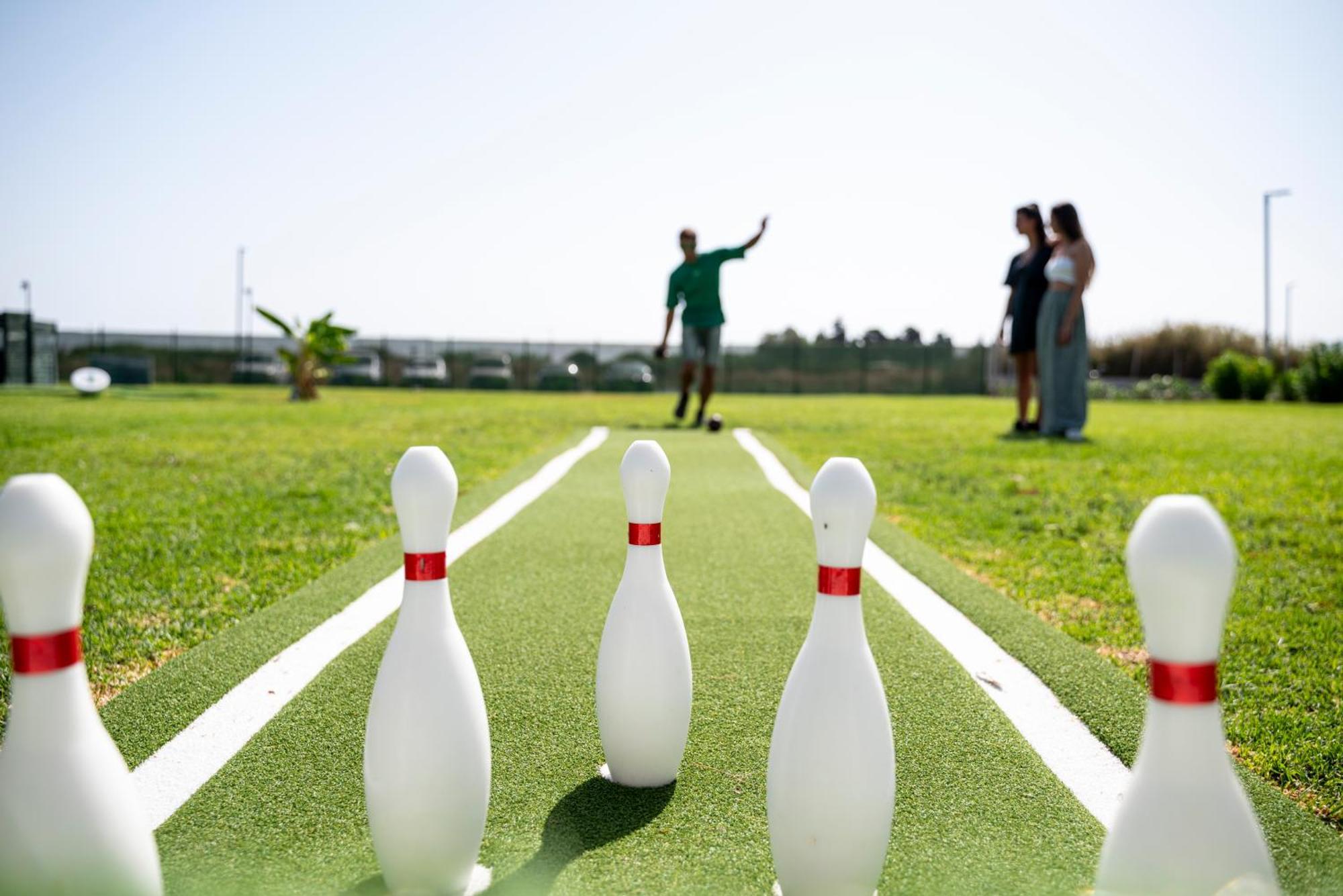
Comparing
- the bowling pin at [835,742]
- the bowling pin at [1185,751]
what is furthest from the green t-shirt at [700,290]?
the bowling pin at [1185,751]

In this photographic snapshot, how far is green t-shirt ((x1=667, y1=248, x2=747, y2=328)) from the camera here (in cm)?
1152

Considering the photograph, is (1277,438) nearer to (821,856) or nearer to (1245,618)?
(1245,618)

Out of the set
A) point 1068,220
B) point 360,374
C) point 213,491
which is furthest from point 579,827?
point 360,374

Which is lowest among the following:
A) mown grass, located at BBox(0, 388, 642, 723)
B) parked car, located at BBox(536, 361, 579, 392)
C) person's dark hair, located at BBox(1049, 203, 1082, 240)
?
mown grass, located at BBox(0, 388, 642, 723)

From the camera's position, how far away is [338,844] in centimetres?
198

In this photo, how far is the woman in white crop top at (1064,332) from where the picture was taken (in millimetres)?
10328

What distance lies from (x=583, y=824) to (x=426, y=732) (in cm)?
48

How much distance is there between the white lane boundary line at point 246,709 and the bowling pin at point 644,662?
911 millimetres

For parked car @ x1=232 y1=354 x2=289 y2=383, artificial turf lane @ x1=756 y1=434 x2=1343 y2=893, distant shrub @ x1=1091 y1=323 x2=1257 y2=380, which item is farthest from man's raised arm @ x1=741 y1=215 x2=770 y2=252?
distant shrub @ x1=1091 y1=323 x2=1257 y2=380

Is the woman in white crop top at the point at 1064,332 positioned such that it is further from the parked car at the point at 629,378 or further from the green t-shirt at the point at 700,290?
the parked car at the point at 629,378

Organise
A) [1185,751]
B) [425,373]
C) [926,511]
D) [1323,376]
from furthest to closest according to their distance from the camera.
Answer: [425,373] → [1323,376] → [926,511] → [1185,751]

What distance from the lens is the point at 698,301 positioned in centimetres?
1168

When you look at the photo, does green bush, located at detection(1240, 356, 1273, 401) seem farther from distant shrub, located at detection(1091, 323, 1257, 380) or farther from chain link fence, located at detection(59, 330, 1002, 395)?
distant shrub, located at detection(1091, 323, 1257, 380)

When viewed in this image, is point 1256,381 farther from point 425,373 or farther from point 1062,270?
point 425,373
